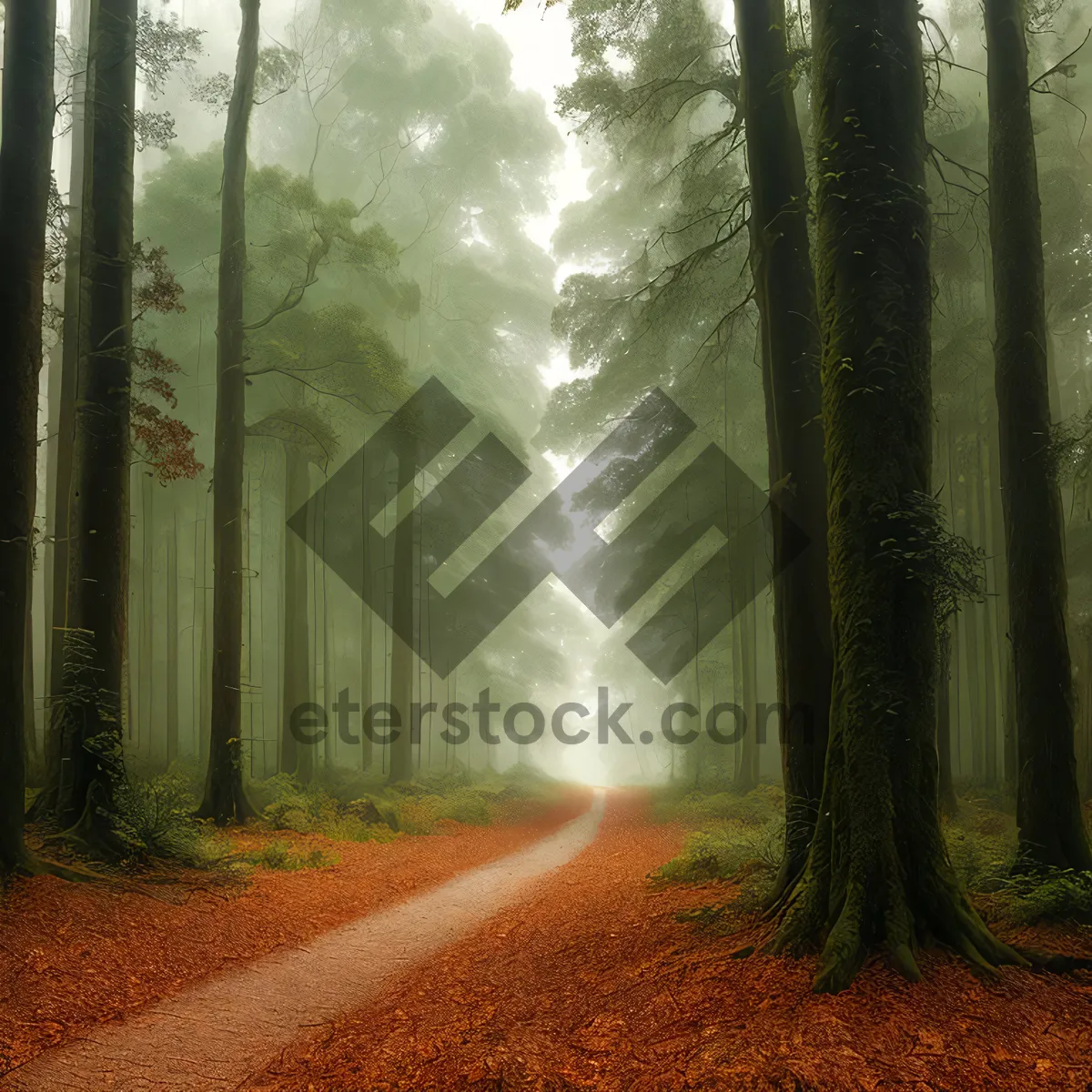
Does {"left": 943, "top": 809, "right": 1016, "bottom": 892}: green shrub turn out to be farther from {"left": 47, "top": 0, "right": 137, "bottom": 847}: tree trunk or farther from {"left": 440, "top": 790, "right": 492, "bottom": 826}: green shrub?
{"left": 440, "top": 790, "right": 492, "bottom": 826}: green shrub

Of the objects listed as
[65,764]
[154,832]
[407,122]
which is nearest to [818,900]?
[154,832]

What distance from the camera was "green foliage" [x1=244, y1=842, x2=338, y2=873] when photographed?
8.79 meters

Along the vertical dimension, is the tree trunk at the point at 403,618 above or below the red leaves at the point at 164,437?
below

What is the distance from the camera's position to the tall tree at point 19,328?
6227mm

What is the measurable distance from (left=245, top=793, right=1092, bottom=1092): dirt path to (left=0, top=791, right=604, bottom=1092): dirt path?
0.30 metres

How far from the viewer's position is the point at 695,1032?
154 inches

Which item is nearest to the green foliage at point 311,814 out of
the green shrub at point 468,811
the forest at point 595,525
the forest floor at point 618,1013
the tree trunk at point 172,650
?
the forest at point 595,525

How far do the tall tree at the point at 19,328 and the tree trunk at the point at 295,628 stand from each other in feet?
29.2

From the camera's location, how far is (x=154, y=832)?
24.3 feet

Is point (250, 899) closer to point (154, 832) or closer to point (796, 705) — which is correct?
point (154, 832)

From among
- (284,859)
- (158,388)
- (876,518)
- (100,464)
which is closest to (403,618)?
(158,388)

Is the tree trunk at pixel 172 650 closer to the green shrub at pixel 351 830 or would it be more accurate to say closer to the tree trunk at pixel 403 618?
the tree trunk at pixel 403 618

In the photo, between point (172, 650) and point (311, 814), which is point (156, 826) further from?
point (172, 650)

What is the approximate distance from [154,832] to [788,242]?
8129mm
